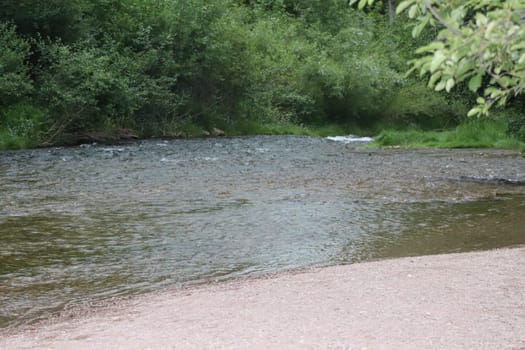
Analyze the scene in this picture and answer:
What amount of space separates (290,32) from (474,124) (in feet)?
74.7

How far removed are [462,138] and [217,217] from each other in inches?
859

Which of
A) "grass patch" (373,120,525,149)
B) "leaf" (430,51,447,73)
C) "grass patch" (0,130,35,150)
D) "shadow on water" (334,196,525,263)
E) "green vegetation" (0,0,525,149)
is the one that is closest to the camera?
"leaf" (430,51,447,73)

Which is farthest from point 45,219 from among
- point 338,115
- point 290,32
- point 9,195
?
point 290,32

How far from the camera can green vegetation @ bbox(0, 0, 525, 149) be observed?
3177 cm

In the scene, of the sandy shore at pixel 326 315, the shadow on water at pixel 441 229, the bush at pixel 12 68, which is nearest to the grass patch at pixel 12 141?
the bush at pixel 12 68

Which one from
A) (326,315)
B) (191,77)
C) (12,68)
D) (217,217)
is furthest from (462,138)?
(326,315)

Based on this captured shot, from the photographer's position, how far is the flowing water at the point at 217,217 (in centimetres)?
1066

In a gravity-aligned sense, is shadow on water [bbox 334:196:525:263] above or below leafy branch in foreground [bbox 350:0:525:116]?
below

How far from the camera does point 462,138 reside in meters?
33.8

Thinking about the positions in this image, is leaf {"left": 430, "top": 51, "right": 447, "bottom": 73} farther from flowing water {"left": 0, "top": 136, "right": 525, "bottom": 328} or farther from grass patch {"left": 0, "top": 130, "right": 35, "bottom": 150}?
grass patch {"left": 0, "top": 130, "right": 35, "bottom": 150}

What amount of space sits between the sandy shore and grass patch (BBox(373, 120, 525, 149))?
76.1ft

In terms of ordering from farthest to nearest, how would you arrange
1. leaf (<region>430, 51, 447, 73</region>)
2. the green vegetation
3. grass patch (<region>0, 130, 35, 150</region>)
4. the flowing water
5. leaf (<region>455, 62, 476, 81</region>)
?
the green vegetation
grass patch (<region>0, 130, 35, 150</region>)
the flowing water
leaf (<region>455, 62, 476, 81</region>)
leaf (<region>430, 51, 447, 73</region>)

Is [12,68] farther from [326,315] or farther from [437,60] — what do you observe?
[437,60]

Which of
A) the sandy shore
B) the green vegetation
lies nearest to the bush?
the green vegetation
